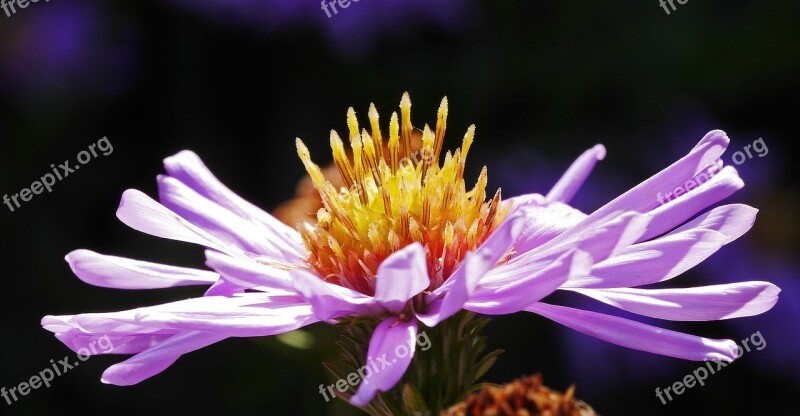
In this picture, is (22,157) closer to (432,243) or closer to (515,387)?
(432,243)

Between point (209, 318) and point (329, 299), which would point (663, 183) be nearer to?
point (329, 299)

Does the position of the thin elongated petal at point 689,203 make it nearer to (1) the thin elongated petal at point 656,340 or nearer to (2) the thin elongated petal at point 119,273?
(1) the thin elongated petal at point 656,340

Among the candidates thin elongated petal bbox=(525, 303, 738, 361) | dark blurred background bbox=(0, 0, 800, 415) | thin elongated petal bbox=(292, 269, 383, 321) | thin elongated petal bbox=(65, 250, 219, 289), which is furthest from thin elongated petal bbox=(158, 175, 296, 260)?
dark blurred background bbox=(0, 0, 800, 415)

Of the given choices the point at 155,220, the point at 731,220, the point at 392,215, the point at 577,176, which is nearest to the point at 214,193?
the point at 155,220

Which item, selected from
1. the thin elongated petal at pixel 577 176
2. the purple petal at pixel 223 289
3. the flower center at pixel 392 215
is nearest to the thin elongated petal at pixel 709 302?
the flower center at pixel 392 215

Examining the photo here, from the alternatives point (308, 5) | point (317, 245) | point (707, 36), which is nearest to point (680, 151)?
point (707, 36)
